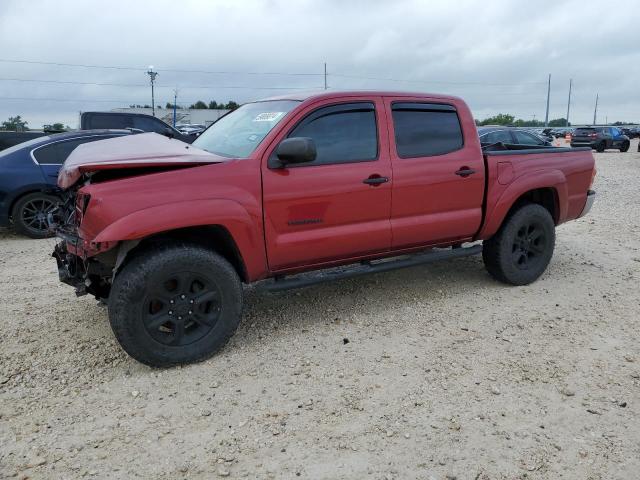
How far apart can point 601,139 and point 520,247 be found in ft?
87.4

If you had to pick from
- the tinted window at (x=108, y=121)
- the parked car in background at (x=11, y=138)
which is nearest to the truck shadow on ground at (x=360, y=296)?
the tinted window at (x=108, y=121)

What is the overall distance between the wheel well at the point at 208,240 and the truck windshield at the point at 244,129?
0.60m

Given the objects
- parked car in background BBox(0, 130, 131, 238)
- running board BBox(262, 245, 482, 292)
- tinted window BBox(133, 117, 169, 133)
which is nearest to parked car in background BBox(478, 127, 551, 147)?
tinted window BBox(133, 117, 169, 133)

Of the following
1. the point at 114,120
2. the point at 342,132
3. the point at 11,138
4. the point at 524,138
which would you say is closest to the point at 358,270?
the point at 342,132

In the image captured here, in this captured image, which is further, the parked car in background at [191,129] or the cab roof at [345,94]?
the parked car in background at [191,129]

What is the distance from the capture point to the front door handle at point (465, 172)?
457 centimetres

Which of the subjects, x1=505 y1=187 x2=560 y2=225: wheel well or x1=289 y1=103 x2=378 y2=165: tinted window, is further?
x1=505 y1=187 x2=560 y2=225: wheel well

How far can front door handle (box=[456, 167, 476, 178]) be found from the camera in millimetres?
4570

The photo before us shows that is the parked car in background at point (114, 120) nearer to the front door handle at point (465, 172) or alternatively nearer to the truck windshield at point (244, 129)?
the truck windshield at point (244, 129)

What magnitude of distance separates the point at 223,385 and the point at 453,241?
2.49 m

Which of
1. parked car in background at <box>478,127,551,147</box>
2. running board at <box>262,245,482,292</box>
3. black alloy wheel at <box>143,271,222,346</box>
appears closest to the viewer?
black alloy wheel at <box>143,271,222,346</box>

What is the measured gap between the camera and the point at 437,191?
4473 mm

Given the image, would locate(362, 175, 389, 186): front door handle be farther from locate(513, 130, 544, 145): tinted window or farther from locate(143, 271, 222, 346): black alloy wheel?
locate(513, 130, 544, 145): tinted window

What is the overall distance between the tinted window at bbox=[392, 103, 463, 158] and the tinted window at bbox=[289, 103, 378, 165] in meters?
0.26
